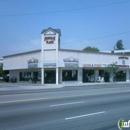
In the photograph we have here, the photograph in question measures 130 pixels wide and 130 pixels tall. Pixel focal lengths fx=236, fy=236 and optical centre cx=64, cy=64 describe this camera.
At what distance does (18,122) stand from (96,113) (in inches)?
135

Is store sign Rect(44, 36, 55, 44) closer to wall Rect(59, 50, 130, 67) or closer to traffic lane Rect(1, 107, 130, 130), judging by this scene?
wall Rect(59, 50, 130, 67)

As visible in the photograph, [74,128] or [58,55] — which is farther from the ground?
[58,55]

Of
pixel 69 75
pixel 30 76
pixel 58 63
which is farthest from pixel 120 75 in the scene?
pixel 30 76

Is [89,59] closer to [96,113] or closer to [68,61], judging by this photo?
[68,61]

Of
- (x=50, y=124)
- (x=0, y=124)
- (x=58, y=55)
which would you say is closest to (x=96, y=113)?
(x=50, y=124)

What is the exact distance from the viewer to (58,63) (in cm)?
4041

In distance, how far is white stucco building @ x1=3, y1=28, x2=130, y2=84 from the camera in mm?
41062

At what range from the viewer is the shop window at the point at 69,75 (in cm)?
4247

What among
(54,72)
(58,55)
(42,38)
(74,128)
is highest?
(42,38)

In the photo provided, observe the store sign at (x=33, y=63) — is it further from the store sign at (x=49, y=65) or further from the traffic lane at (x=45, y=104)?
the traffic lane at (x=45, y=104)

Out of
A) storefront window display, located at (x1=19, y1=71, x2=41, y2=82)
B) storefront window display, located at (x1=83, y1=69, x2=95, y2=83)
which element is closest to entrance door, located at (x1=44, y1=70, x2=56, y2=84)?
storefront window display, located at (x1=19, y1=71, x2=41, y2=82)

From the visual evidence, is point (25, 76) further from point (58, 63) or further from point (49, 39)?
point (49, 39)

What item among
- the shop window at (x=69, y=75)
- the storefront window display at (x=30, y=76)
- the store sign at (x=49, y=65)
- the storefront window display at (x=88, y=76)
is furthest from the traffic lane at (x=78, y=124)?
the storefront window display at (x=30, y=76)

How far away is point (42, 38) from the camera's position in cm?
4144
